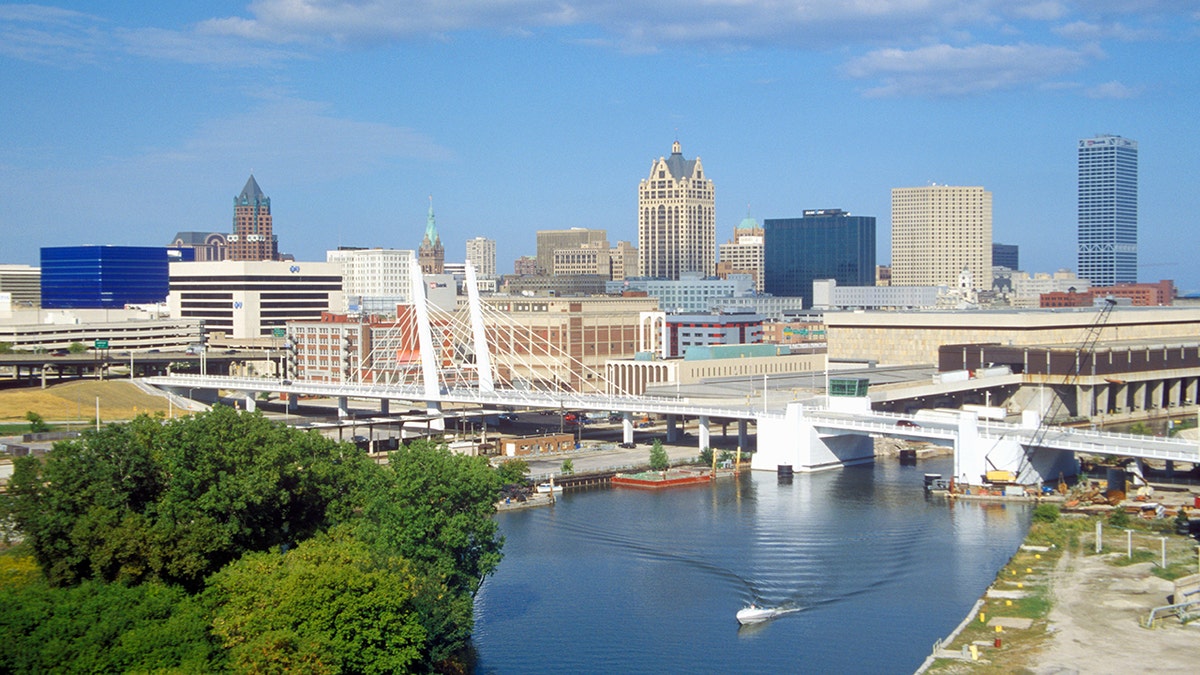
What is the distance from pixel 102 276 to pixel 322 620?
10547 centimetres

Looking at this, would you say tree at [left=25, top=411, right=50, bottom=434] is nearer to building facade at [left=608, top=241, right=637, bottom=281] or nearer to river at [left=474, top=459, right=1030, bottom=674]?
river at [left=474, top=459, right=1030, bottom=674]

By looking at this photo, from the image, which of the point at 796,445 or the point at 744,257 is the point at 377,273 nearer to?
the point at 744,257

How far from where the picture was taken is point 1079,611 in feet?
84.3

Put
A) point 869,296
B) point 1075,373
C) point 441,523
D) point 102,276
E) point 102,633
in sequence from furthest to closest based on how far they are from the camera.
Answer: point 869,296 → point 102,276 → point 1075,373 → point 441,523 → point 102,633

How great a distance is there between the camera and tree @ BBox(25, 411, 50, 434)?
170ft

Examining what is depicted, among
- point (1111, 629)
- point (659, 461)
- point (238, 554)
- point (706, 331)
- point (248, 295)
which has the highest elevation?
point (248, 295)

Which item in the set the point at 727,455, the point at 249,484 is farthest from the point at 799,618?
the point at 727,455

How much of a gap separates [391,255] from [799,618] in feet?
425

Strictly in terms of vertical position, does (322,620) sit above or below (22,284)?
below

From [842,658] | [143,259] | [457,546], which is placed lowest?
[842,658]

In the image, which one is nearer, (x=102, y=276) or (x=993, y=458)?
(x=993, y=458)

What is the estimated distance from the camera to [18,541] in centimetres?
2998

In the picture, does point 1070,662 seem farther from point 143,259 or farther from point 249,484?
point 143,259

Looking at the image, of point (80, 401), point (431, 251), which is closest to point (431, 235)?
point (431, 251)
